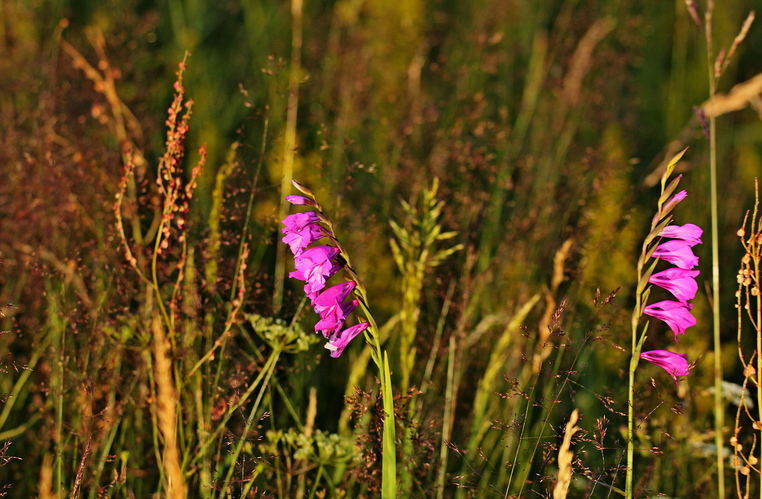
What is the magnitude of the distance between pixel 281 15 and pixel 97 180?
6.42 feet

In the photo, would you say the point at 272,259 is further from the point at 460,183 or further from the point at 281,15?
the point at 281,15

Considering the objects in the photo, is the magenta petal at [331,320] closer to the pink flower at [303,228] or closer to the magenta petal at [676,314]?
A: the pink flower at [303,228]

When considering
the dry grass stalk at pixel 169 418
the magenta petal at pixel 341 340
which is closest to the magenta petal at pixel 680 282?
the magenta petal at pixel 341 340

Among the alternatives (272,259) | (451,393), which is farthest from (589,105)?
(451,393)

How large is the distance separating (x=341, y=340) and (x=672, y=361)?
641 millimetres

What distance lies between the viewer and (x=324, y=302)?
1314 millimetres

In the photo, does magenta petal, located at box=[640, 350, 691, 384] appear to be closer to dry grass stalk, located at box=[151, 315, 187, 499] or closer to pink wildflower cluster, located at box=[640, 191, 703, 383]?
pink wildflower cluster, located at box=[640, 191, 703, 383]

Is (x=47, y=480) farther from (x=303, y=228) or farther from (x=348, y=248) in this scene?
(x=348, y=248)

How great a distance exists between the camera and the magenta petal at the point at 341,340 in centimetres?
132

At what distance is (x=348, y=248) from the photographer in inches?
96.1

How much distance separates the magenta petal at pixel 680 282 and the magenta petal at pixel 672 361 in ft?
0.36

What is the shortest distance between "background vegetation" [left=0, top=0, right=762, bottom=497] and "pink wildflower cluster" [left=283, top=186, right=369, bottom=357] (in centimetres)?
20

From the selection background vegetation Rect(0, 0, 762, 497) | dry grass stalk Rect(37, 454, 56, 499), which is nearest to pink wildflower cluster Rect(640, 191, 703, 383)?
background vegetation Rect(0, 0, 762, 497)

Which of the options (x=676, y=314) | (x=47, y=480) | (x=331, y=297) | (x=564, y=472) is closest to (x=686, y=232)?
(x=676, y=314)
